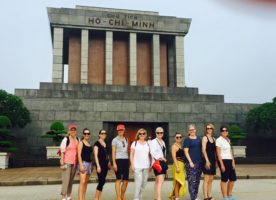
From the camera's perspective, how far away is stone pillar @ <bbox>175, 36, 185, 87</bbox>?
2556 cm

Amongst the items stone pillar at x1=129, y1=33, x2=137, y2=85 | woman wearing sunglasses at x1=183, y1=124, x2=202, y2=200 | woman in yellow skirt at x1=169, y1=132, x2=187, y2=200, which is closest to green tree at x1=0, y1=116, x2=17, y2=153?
stone pillar at x1=129, y1=33, x2=137, y2=85

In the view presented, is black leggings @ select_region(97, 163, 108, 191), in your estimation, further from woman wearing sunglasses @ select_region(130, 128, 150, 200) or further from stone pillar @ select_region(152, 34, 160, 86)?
stone pillar @ select_region(152, 34, 160, 86)

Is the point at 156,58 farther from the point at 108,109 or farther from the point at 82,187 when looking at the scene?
the point at 82,187

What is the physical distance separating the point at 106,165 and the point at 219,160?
8.60 feet

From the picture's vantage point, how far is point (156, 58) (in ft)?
84.7

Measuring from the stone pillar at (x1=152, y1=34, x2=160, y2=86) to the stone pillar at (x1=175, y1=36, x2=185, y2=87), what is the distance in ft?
4.96

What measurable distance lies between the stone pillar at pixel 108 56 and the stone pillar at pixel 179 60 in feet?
17.5

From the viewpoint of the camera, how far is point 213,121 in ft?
68.6

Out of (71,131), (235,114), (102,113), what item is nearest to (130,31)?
(102,113)

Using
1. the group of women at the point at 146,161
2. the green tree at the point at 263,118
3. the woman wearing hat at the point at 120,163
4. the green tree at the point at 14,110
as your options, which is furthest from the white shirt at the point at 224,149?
the green tree at the point at 263,118

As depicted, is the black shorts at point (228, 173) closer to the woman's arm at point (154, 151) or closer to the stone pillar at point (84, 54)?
the woman's arm at point (154, 151)

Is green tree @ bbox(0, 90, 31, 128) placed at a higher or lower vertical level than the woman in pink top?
higher

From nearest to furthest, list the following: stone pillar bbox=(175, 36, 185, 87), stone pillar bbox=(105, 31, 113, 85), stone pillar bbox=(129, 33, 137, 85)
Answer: stone pillar bbox=(105, 31, 113, 85)
stone pillar bbox=(129, 33, 137, 85)
stone pillar bbox=(175, 36, 185, 87)

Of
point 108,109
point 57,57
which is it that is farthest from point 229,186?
point 57,57
